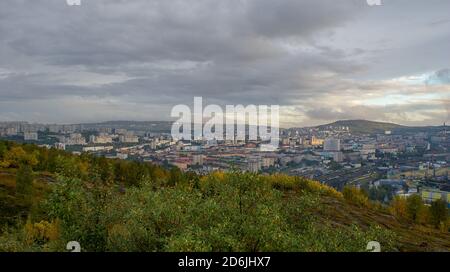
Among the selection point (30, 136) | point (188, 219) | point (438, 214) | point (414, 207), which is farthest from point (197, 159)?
point (30, 136)

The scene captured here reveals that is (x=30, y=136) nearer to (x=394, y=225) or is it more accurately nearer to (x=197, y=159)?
(x=197, y=159)

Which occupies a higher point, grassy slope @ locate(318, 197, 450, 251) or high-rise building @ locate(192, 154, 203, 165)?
high-rise building @ locate(192, 154, 203, 165)

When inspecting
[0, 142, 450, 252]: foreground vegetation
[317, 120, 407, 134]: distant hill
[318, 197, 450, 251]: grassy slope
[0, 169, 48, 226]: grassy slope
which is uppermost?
[317, 120, 407, 134]: distant hill

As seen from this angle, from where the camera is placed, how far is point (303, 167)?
266 feet

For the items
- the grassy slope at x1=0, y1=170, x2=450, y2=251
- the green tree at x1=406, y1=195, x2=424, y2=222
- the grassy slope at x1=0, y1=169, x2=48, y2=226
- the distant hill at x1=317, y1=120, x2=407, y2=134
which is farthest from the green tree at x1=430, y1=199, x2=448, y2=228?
the grassy slope at x1=0, y1=169, x2=48, y2=226

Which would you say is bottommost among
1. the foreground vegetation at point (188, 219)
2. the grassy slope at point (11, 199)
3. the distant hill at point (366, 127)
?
the grassy slope at point (11, 199)

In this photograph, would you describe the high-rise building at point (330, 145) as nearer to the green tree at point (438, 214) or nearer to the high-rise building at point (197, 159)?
the high-rise building at point (197, 159)

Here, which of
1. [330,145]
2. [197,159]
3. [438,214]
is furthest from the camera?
[438,214]

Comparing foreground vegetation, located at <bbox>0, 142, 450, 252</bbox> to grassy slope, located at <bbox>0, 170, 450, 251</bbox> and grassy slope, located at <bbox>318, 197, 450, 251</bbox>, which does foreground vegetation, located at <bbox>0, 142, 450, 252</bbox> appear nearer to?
grassy slope, located at <bbox>0, 170, 450, 251</bbox>

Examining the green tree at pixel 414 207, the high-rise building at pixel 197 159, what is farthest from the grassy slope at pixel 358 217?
the high-rise building at pixel 197 159

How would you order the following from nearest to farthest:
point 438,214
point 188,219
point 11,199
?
point 188,219
point 11,199
point 438,214

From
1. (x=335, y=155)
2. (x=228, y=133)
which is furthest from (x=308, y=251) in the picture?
(x=335, y=155)
